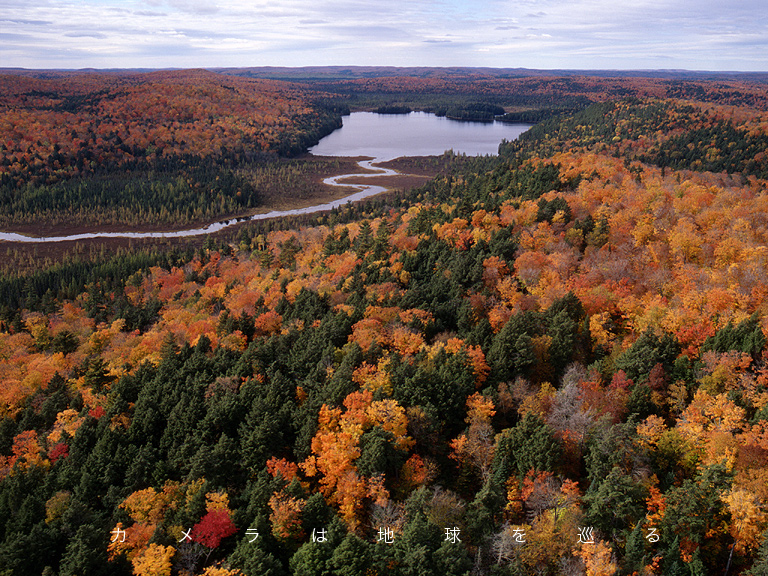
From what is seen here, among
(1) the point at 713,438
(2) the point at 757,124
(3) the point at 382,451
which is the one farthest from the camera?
(2) the point at 757,124

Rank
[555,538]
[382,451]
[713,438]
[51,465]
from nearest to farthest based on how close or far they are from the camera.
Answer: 1. [555,538]
2. [713,438]
3. [382,451]
4. [51,465]

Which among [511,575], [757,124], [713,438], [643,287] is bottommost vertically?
[511,575]

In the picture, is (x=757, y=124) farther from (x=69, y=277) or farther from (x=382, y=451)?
(x=69, y=277)

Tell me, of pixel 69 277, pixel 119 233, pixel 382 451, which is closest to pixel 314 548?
pixel 382 451

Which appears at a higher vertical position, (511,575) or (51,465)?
(511,575)

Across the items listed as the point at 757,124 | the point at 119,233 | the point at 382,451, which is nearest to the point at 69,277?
the point at 119,233

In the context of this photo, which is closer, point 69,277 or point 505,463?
point 505,463
